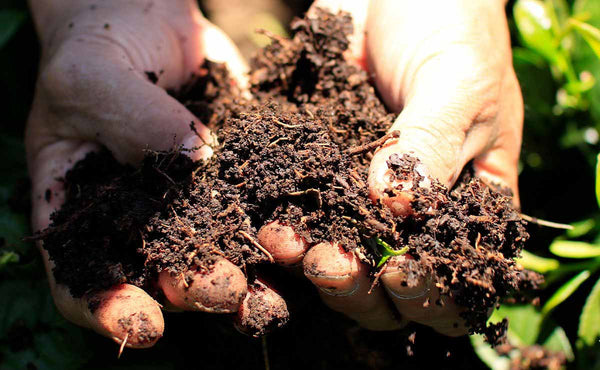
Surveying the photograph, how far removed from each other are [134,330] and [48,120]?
3.74 ft

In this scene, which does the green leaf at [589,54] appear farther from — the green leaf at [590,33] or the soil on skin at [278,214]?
the soil on skin at [278,214]

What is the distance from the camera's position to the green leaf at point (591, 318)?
1721mm

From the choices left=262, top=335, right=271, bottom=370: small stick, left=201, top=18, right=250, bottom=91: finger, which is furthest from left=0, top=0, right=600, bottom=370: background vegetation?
left=201, top=18, right=250, bottom=91: finger

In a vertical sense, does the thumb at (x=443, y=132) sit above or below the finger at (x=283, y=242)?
above

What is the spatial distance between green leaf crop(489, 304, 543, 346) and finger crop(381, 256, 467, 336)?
0.62m

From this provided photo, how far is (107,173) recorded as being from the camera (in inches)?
66.9

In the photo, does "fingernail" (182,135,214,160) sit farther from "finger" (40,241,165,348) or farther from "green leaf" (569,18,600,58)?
"green leaf" (569,18,600,58)

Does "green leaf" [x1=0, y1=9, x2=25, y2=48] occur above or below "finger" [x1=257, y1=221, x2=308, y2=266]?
below

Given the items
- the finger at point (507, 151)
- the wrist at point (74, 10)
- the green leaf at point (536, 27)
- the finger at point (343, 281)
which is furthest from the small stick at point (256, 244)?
the green leaf at point (536, 27)

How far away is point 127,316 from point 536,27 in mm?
2107

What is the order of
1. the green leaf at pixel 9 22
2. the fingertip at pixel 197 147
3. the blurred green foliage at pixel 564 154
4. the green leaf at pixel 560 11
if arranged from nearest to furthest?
the fingertip at pixel 197 147 < the blurred green foliage at pixel 564 154 < the green leaf at pixel 560 11 < the green leaf at pixel 9 22

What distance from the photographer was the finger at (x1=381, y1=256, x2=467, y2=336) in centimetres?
123

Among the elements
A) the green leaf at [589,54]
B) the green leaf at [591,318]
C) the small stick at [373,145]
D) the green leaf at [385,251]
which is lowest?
the green leaf at [591,318]

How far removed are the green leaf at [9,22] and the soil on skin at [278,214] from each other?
146 cm
